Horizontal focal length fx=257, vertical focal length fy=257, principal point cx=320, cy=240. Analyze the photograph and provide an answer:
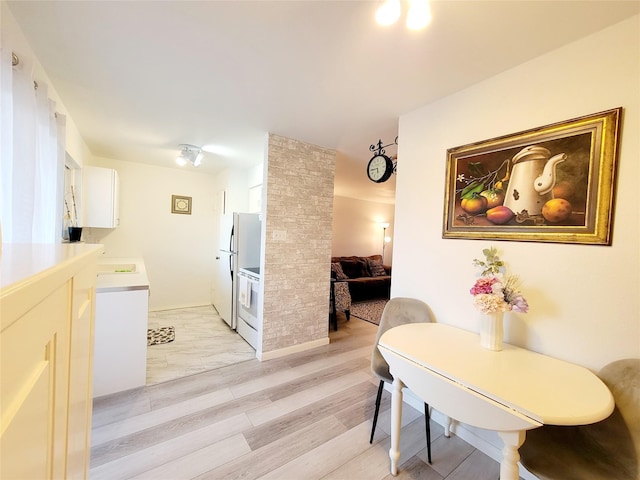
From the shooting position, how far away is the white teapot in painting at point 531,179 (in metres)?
1.45

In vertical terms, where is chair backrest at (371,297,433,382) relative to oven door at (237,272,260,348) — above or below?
above

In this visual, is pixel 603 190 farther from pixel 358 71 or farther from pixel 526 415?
pixel 358 71

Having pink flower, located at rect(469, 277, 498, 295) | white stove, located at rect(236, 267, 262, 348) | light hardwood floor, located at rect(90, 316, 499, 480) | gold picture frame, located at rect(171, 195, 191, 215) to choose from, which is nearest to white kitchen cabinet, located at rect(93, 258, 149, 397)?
light hardwood floor, located at rect(90, 316, 499, 480)

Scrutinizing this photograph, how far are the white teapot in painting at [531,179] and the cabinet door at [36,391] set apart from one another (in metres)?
2.06

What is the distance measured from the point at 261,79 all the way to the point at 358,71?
0.67 metres

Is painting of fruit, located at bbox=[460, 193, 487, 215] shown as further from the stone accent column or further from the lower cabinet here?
the lower cabinet

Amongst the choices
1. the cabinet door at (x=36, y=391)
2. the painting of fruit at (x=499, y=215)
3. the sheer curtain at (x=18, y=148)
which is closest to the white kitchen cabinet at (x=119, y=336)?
the sheer curtain at (x=18, y=148)

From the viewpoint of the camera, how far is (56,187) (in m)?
1.91

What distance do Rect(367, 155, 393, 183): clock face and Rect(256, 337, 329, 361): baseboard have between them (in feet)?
6.79

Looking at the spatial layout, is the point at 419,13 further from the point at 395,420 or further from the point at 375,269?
the point at 375,269

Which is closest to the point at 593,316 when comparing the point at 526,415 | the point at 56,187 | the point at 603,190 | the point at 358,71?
the point at 603,190

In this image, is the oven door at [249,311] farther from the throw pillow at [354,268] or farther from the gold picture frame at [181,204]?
the throw pillow at [354,268]

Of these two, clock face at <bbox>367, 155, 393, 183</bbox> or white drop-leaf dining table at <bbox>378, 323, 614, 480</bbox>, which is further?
clock face at <bbox>367, 155, 393, 183</bbox>

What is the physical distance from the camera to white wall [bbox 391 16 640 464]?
123cm
